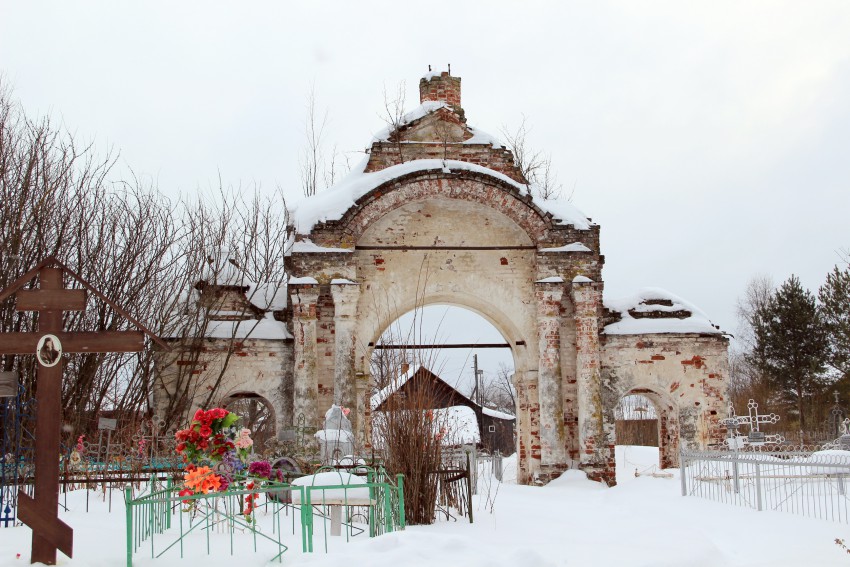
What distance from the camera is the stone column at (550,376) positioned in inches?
611

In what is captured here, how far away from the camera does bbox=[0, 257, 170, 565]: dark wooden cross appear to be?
620 centimetres

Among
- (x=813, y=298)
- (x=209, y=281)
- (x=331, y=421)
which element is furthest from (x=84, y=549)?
(x=813, y=298)

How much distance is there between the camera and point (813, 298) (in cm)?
3347

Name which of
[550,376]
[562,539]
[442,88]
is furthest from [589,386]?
[442,88]

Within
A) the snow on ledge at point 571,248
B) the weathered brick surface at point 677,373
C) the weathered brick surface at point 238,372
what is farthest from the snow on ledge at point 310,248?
the weathered brick surface at point 677,373

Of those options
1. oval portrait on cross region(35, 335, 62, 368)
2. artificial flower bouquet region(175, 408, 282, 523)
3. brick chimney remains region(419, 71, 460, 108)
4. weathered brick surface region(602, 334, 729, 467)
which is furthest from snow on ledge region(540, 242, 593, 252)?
oval portrait on cross region(35, 335, 62, 368)

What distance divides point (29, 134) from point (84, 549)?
34.4ft

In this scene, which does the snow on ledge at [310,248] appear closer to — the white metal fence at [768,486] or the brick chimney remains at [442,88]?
the brick chimney remains at [442,88]

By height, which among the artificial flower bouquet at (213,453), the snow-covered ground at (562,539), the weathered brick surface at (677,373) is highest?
the weathered brick surface at (677,373)

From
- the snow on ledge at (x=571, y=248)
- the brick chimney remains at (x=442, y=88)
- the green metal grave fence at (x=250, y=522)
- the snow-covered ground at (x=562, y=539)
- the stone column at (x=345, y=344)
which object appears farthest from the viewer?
the brick chimney remains at (x=442, y=88)

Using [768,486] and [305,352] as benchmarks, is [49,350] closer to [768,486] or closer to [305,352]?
[305,352]

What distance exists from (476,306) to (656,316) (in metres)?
3.69

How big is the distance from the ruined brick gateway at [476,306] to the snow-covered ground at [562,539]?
2.92 metres

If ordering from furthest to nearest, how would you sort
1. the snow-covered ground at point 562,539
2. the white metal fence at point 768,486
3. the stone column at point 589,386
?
the stone column at point 589,386 → the white metal fence at point 768,486 → the snow-covered ground at point 562,539
